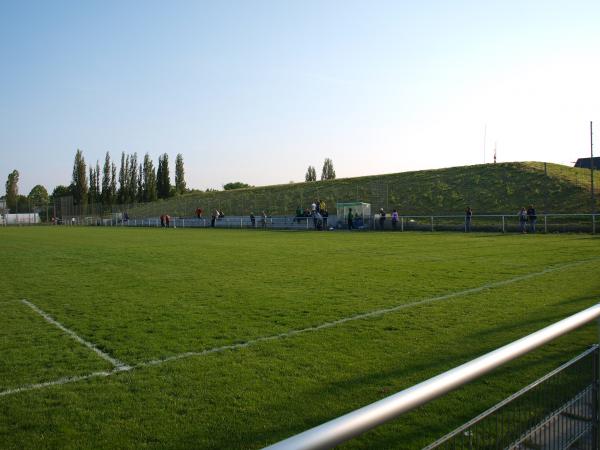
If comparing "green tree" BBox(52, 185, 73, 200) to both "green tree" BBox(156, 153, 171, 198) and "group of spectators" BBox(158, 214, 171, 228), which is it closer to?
"green tree" BBox(156, 153, 171, 198)

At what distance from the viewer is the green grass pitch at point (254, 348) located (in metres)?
4.00

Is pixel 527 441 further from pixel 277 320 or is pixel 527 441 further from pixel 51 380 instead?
pixel 277 320

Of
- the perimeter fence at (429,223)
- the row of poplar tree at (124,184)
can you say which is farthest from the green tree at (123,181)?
the perimeter fence at (429,223)

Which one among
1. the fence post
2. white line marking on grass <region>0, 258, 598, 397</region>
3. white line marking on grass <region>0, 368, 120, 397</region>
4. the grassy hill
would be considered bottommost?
white line marking on grass <region>0, 368, 120, 397</region>

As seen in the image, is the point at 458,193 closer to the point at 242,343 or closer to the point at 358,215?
the point at 358,215

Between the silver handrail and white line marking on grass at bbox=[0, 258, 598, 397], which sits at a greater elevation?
the silver handrail

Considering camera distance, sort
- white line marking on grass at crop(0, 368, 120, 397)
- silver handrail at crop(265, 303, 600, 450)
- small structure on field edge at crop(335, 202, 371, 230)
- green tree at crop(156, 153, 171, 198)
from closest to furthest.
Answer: silver handrail at crop(265, 303, 600, 450) < white line marking on grass at crop(0, 368, 120, 397) < small structure on field edge at crop(335, 202, 371, 230) < green tree at crop(156, 153, 171, 198)

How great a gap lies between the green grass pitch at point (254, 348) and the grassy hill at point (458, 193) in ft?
97.7

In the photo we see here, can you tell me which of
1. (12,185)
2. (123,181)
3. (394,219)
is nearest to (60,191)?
(12,185)

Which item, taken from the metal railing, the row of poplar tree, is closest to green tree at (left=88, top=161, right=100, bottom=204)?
the row of poplar tree

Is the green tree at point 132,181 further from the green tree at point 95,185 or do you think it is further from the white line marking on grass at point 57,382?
the white line marking on grass at point 57,382

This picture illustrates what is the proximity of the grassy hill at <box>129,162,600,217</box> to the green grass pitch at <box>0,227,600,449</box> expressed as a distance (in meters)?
29.8

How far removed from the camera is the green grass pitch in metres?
4.00

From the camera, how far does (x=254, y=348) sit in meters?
6.05
